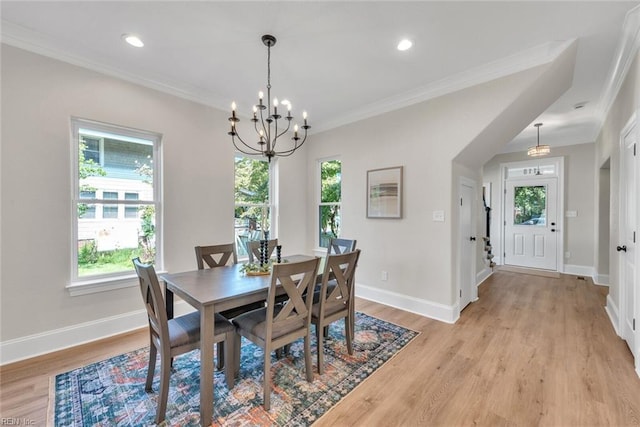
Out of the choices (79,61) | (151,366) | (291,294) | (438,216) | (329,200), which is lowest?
(151,366)

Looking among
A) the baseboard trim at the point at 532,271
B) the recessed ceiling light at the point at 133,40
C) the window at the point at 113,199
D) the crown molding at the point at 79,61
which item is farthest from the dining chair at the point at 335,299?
the baseboard trim at the point at 532,271

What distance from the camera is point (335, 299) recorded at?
229cm

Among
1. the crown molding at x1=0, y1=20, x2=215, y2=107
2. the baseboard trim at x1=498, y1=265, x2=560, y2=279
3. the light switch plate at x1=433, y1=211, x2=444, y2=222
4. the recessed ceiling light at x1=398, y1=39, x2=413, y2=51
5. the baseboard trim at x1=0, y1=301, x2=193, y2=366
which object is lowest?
the baseboard trim at x1=498, y1=265, x2=560, y2=279

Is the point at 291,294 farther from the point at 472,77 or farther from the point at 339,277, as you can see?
the point at 472,77

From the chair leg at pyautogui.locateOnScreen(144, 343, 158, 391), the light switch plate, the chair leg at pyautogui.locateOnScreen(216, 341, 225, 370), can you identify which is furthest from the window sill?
the light switch plate

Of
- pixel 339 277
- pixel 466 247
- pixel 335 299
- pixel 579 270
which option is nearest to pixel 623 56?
pixel 466 247

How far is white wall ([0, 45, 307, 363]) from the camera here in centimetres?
227

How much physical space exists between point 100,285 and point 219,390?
5.84 ft

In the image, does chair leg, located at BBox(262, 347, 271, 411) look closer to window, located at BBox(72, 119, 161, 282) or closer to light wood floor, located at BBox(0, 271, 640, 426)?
light wood floor, located at BBox(0, 271, 640, 426)

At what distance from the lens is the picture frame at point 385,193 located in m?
3.60

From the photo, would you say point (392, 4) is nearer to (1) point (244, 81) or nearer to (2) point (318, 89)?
(2) point (318, 89)

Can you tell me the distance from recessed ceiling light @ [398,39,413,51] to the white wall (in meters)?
2.60

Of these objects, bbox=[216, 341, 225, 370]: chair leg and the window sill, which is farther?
the window sill

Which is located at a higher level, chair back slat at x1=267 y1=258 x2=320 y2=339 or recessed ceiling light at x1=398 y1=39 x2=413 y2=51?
recessed ceiling light at x1=398 y1=39 x2=413 y2=51
